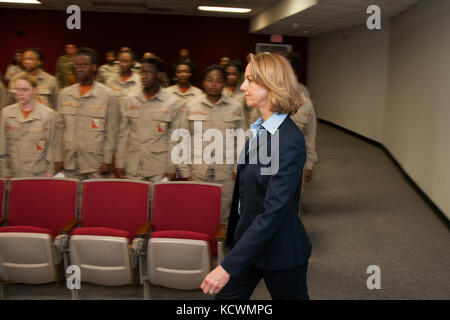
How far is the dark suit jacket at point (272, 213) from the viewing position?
67.6 inches

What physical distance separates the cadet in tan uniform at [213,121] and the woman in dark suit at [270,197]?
1923 millimetres

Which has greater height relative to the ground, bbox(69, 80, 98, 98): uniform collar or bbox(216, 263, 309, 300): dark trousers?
bbox(69, 80, 98, 98): uniform collar

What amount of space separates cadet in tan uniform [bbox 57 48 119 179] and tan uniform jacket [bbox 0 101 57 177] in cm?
21

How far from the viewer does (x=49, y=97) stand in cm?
551

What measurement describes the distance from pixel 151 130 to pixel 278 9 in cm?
698

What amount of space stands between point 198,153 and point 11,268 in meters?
1.66

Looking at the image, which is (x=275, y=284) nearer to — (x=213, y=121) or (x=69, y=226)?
(x=69, y=226)

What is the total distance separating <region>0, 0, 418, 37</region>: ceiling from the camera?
24.1 feet

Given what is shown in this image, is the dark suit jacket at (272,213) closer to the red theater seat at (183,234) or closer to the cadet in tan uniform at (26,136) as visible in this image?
the red theater seat at (183,234)

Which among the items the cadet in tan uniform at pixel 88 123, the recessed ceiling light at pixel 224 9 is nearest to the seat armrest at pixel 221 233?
the cadet in tan uniform at pixel 88 123

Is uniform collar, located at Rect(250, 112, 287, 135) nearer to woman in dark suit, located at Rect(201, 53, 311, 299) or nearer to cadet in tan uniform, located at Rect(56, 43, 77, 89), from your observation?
woman in dark suit, located at Rect(201, 53, 311, 299)

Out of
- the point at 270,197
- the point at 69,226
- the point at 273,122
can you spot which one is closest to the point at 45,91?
the point at 69,226
